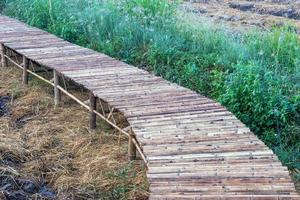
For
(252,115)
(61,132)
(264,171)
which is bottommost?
(61,132)

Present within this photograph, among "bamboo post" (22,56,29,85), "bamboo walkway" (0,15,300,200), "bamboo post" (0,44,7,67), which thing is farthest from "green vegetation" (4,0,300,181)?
"bamboo post" (22,56,29,85)

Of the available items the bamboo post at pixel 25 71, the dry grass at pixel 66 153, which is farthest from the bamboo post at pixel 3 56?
the dry grass at pixel 66 153

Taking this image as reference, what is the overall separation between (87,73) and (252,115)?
5.47ft

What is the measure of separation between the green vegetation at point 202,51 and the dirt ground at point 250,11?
1.94m

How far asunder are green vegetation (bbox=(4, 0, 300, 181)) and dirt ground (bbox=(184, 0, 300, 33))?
194cm

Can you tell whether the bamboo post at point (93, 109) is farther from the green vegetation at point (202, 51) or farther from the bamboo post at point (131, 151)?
the green vegetation at point (202, 51)

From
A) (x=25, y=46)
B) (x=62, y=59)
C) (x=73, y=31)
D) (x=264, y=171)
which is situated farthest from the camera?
(x=73, y=31)

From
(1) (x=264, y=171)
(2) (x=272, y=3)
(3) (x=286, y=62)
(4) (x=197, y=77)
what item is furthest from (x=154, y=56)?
(2) (x=272, y=3)

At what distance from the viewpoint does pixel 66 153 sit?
4637mm

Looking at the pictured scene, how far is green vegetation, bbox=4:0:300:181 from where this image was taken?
4.74 m

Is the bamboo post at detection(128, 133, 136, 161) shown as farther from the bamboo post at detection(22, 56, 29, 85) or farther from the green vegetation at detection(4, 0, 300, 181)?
the bamboo post at detection(22, 56, 29, 85)

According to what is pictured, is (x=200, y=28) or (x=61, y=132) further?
(x=200, y=28)

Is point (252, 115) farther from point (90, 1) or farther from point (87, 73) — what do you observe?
point (90, 1)

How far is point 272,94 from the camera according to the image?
4.79m
